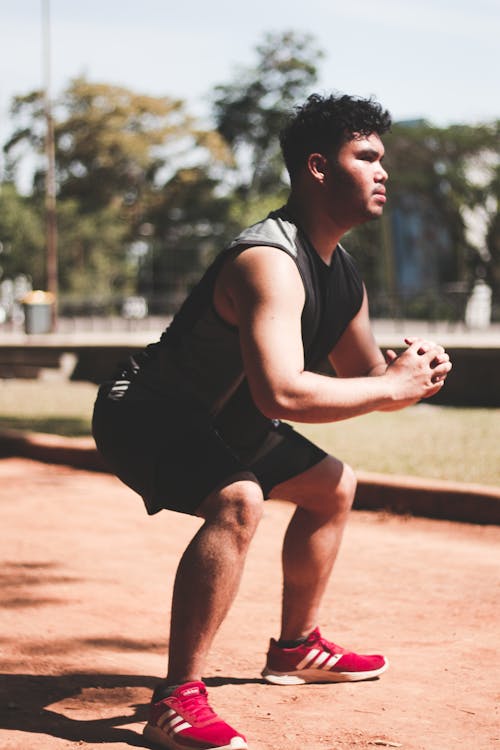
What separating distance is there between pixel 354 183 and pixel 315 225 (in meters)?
0.16

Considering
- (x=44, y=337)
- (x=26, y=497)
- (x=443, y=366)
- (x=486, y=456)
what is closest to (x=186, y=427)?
(x=443, y=366)

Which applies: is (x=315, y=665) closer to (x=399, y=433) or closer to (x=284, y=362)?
(x=284, y=362)

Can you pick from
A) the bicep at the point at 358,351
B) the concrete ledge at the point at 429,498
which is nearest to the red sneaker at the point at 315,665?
the bicep at the point at 358,351

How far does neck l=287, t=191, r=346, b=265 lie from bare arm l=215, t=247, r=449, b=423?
26 centimetres

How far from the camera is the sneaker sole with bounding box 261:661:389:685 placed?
3.51 m

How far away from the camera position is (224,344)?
118 inches

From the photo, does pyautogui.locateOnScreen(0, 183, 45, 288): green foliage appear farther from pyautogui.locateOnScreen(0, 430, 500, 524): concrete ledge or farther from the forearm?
the forearm

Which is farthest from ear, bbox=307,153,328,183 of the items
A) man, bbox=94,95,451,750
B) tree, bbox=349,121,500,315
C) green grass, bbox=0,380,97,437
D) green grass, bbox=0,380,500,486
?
tree, bbox=349,121,500,315

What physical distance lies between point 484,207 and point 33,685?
3848 centimetres

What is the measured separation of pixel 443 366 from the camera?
2.92 metres

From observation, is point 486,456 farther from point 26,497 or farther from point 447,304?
point 447,304

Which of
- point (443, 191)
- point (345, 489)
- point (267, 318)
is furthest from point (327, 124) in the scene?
point (443, 191)

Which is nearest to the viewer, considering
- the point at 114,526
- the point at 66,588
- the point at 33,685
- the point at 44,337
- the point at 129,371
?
the point at 129,371

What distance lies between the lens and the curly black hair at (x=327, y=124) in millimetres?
3033
